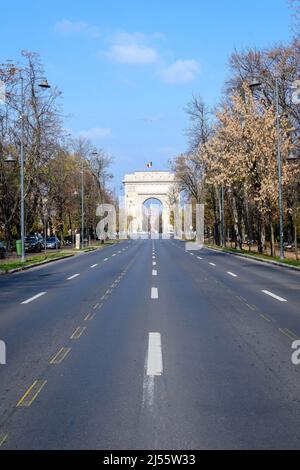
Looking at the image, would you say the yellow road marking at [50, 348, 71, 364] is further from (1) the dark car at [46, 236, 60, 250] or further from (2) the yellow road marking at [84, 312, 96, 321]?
(1) the dark car at [46, 236, 60, 250]

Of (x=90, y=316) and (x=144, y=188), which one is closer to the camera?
(x=90, y=316)

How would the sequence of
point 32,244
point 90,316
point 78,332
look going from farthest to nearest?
point 32,244 → point 90,316 → point 78,332

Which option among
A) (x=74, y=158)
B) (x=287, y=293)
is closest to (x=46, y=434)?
(x=287, y=293)

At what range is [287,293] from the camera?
604 inches

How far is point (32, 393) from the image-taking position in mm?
5906

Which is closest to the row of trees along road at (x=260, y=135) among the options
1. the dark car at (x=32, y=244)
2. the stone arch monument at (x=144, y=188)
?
the dark car at (x=32, y=244)

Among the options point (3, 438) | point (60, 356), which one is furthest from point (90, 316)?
point (3, 438)

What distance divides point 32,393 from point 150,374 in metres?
1.48

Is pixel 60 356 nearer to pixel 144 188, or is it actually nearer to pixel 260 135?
pixel 260 135

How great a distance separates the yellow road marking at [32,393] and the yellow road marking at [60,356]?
39.2 inches

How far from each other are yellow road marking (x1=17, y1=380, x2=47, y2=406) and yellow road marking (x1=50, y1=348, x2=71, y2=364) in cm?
100

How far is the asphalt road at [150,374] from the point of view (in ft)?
15.4

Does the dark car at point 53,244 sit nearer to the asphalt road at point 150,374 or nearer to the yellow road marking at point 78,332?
the asphalt road at point 150,374
